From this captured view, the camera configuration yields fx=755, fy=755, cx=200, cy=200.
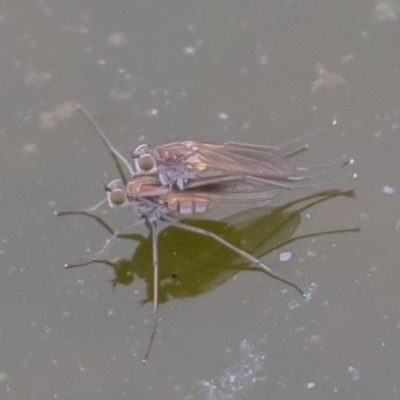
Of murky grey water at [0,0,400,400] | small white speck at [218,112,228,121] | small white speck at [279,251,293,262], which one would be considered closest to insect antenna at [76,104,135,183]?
murky grey water at [0,0,400,400]

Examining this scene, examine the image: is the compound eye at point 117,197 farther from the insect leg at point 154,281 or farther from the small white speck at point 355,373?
the small white speck at point 355,373

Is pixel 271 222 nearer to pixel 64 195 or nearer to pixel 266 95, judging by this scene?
pixel 266 95

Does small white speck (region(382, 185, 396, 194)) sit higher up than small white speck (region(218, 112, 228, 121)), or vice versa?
small white speck (region(218, 112, 228, 121))

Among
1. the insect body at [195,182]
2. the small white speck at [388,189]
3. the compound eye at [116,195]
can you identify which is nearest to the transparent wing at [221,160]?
the insect body at [195,182]

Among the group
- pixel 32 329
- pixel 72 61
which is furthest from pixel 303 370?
pixel 72 61

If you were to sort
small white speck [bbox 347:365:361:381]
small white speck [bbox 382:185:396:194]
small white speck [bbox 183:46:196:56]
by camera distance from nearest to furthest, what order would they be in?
small white speck [bbox 347:365:361:381], small white speck [bbox 382:185:396:194], small white speck [bbox 183:46:196:56]

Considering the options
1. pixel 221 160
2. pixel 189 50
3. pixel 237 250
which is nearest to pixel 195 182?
pixel 221 160

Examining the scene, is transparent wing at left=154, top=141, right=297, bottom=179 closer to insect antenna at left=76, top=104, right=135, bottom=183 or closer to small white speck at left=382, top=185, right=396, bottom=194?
insect antenna at left=76, top=104, right=135, bottom=183

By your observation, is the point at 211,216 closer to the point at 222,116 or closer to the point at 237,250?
the point at 237,250
